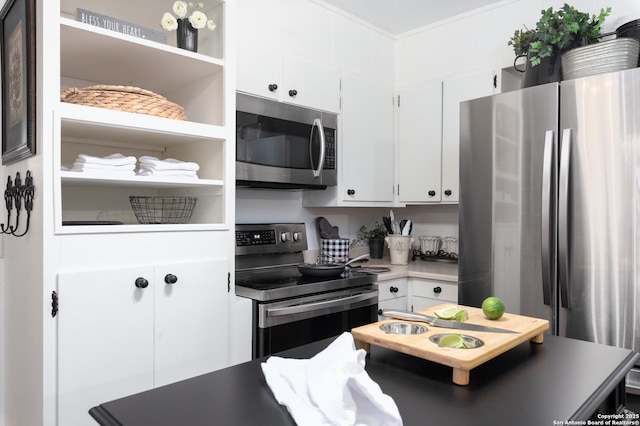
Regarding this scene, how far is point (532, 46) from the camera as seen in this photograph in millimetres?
2381

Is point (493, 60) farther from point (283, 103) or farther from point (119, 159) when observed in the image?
point (119, 159)

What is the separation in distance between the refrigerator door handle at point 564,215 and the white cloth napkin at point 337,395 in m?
1.54

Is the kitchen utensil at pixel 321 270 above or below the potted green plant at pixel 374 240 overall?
below

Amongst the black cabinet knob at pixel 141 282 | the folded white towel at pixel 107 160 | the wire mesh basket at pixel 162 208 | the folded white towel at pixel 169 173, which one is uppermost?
the folded white towel at pixel 107 160

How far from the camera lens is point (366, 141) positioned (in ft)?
10.2

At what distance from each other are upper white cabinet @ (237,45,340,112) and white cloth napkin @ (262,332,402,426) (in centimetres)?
181

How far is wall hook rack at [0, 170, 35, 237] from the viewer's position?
164 centimetres

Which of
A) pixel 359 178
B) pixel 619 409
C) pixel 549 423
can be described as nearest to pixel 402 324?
pixel 549 423

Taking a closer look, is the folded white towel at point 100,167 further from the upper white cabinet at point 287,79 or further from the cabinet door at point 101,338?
the upper white cabinet at point 287,79

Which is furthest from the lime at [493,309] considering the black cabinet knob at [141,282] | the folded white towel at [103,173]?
the folded white towel at [103,173]

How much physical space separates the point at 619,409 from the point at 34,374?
178 cm

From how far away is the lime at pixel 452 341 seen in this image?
41.2 inches

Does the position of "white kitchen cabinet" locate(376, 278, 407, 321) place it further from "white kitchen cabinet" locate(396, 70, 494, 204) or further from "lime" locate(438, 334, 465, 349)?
"lime" locate(438, 334, 465, 349)

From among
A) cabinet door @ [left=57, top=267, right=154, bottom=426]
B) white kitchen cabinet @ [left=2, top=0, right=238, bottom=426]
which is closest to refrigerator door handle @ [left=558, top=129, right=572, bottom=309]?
white kitchen cabinet @ [left=2, top=0, right=238, bottom=426]
